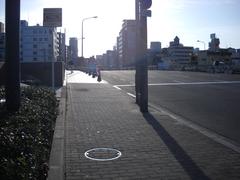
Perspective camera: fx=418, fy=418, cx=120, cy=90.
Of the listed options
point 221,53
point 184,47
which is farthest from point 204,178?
point 184,47

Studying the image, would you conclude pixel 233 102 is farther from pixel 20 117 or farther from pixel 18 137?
pixel 18 137

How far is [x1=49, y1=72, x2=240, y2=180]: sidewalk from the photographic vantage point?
6.21 m

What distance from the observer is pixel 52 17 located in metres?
14.4

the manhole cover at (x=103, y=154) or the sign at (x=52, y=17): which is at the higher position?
the sign at (x=52, y=17)

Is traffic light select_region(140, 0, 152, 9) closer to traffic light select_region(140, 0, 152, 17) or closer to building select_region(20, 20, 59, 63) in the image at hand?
traffic light select_region(140, 0, 152, 17)

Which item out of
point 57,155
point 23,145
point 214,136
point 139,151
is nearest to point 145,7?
point 214,136

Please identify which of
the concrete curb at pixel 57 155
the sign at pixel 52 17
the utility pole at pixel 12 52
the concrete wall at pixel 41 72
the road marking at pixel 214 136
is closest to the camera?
the concrete curb at pixel 57 155

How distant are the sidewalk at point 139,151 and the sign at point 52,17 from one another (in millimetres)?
4286

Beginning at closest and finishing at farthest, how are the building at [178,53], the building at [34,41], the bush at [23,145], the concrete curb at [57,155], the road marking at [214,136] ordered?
the bush at [23,145] → the concrete curb at [57,155] → the road marking at [214,136] → the building at [34,41] → the building at [178,53]

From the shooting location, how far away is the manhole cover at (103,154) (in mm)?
7031

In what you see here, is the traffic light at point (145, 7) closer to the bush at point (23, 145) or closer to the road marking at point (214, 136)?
the road marking at point (214, 136)

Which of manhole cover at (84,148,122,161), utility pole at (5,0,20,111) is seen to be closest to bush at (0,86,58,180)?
utility pole at (5,0,20,111)

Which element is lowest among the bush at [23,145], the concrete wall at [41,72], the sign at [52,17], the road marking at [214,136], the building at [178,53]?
the road marking at [214,136]

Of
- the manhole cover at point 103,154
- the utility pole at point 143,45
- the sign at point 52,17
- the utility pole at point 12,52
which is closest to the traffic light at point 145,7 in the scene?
the utility pole at point 143,45
